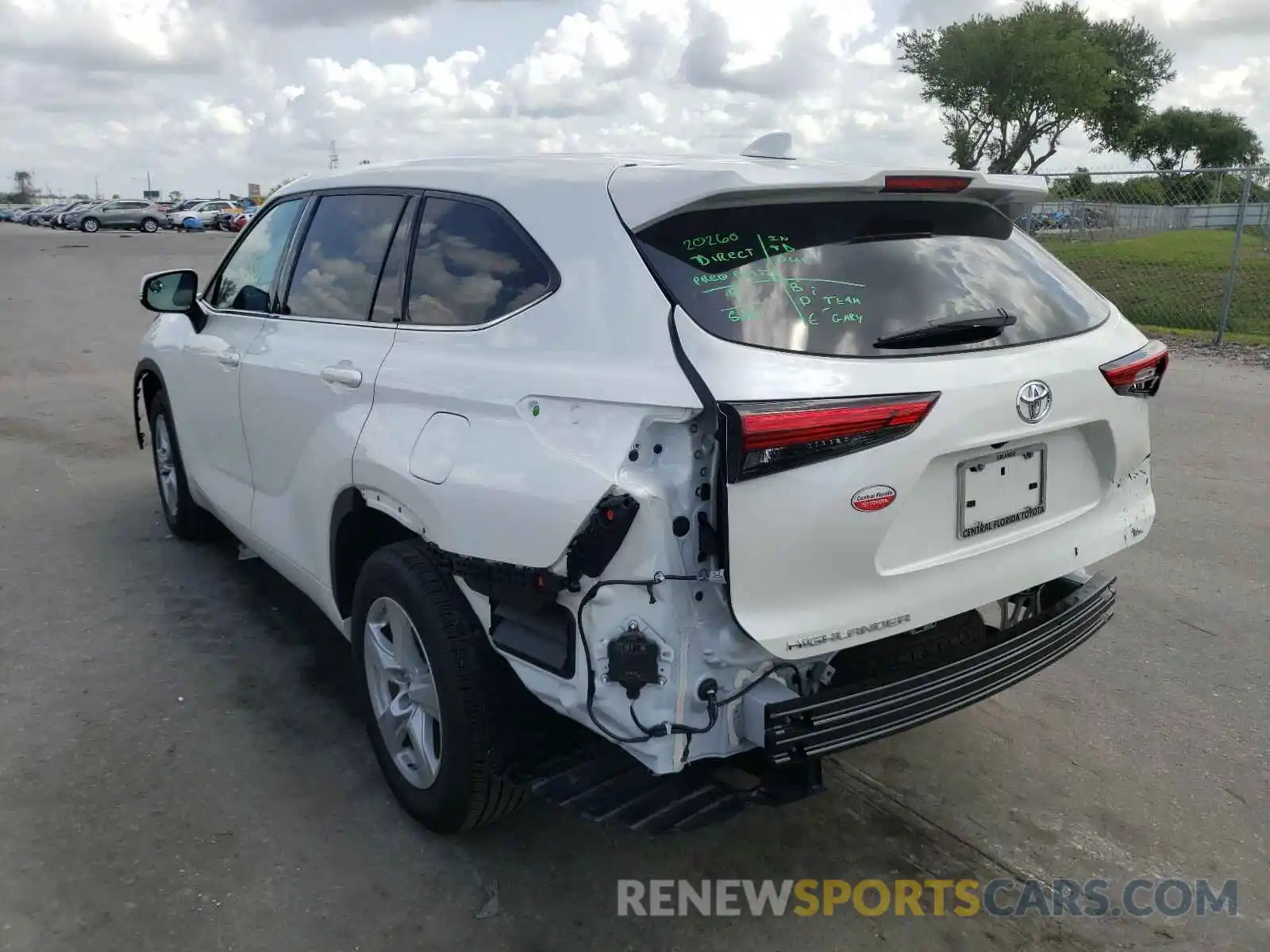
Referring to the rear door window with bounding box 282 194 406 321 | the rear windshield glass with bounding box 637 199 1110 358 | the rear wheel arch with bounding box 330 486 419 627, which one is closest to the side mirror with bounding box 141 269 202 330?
the rear door window with bounding box 282 194 406 321

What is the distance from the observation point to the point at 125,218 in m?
50.6

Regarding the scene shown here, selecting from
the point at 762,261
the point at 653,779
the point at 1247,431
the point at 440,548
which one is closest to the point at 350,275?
the point at 440,548

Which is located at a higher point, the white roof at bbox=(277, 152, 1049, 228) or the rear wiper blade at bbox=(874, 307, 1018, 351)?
the white roof at bbox=(277, 152, 1049, 228)

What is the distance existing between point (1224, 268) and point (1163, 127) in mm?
50413

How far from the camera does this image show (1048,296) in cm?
310

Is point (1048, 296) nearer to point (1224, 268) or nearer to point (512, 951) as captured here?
point (512, 951)

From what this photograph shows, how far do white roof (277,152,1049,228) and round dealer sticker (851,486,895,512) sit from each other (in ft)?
2.59

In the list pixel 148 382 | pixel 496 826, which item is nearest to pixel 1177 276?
pixel 148 382

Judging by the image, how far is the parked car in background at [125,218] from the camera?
164 ft

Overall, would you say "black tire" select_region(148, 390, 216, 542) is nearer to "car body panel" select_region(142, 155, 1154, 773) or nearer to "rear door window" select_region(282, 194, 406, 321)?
"rear door window" select_region(282, 194, 406, 321)

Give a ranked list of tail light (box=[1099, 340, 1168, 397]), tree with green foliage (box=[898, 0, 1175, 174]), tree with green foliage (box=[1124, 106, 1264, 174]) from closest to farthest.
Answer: tail light (box=[1099, 340, 1168, 397]) < tree with green foliage (box=[898, 0, 1175, 174]) < tree with green foliage (box=[1124, 106, 1264, 174])

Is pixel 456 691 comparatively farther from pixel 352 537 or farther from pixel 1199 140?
pixel 1199 140

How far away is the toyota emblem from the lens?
2695mm

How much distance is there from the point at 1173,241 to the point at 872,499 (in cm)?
1507
